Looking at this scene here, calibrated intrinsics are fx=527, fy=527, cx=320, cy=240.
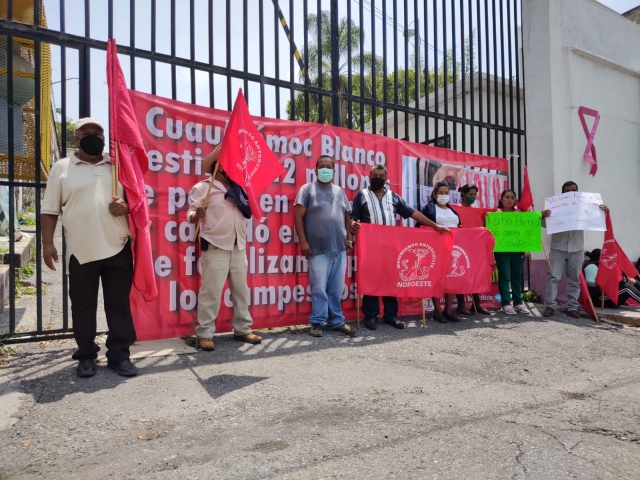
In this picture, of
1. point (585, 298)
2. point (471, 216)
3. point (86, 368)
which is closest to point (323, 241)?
point (86, 368)

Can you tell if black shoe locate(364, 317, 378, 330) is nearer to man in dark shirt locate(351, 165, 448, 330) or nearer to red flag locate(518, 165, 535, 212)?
man in dark shirt locate(351, 165, 448, 330)

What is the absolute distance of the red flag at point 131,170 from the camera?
158 inches

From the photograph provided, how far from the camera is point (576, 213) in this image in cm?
718

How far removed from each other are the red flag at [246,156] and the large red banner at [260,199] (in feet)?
1.06

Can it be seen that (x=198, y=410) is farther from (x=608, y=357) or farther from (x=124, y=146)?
(x=608, y=357)

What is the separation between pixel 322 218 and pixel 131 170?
2088 mm

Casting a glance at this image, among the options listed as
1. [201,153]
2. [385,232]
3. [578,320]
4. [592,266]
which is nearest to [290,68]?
[201,153]

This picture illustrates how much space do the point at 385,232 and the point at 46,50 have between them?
3.99 metres

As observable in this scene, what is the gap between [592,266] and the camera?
8.03 m

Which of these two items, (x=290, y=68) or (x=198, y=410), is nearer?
(x=198, y=410)

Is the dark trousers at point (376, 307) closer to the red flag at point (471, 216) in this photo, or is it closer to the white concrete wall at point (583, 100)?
the red flag at point (471, 216)

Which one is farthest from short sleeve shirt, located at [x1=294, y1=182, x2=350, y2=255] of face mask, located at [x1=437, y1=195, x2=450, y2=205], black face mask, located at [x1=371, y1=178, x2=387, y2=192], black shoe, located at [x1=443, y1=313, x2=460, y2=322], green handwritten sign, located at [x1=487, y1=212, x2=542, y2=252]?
green handwritten sign, located at [x1=487, y1=212, x2=542, y2=252]

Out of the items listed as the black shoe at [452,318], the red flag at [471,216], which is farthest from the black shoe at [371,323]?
the red flag at [471,216]

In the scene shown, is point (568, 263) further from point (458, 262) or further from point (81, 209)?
point (81, 209)
